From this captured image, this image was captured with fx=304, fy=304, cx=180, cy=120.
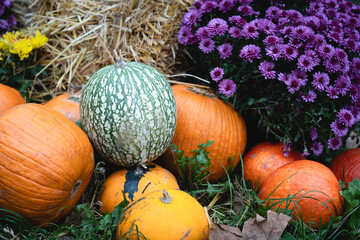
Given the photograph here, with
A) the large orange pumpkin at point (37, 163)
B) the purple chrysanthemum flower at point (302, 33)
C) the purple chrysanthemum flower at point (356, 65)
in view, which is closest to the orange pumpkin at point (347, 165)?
the purple chrysanthemum flower at point (356, 65)

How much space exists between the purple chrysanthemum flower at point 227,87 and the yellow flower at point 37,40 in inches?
72.0

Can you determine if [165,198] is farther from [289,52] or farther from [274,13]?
[274,13]

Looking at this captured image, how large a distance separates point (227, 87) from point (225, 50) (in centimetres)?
31

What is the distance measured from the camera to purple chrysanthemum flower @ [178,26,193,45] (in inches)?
108

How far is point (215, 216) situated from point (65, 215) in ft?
3.41

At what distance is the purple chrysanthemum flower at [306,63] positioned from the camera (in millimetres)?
2256

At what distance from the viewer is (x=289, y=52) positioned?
229 cm

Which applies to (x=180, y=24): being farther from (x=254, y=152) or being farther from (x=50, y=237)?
(x=50, y=237)

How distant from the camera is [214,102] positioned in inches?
101

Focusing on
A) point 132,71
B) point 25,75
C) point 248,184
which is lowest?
point 248,184

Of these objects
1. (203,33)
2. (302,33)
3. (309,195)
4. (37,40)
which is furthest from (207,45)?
(37,40)

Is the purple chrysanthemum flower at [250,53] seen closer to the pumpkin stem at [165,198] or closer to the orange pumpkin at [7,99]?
the pumpkin stem at [165,198]

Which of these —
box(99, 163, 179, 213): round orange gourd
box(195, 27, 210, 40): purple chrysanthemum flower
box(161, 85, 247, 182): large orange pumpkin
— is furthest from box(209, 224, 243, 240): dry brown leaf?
box(195, 27, 210, 40): purple chrysanthemum flower

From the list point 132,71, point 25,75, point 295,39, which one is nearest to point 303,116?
point 295,39
